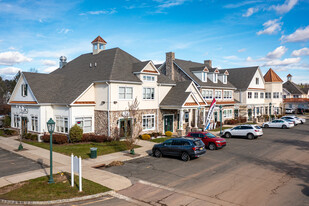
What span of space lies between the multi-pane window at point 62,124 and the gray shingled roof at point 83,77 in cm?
195

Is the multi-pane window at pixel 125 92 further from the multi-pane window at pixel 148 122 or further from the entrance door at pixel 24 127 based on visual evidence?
the entrance door at pixel 24 127

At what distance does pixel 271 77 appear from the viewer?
54875 millimetres

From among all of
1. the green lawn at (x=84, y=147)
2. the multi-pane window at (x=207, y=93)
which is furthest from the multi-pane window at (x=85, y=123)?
the multi-pane window at (x=207, y=93)

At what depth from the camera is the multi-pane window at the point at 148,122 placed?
2928 cm

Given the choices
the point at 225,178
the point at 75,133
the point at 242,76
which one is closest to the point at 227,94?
the point at 242,76

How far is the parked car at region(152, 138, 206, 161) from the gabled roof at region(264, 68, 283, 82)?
43440 millimetres

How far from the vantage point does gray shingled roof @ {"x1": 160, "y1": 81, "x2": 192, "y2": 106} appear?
30.2 metres

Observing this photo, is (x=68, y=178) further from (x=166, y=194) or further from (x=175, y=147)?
(x=175, y=147)

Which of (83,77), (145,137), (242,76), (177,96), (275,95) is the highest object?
(242,76)

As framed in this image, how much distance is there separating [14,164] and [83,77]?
1438cm

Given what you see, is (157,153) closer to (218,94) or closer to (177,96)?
(177,96)

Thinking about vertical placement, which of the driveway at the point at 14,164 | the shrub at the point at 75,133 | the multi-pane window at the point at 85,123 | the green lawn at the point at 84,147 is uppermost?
the multi-pane window at the point at 85,123

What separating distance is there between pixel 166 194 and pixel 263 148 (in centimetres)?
1473

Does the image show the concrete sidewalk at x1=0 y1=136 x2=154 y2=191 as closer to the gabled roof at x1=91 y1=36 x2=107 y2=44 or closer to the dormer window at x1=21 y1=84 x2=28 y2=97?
the dormer window at x1=21 y1=84 x2=28 y2=97
